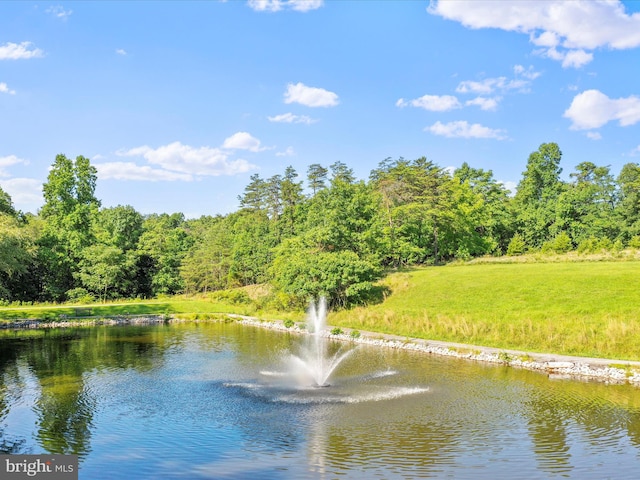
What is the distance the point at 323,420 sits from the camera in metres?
16.2

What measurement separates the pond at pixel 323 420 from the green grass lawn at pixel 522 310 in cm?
438

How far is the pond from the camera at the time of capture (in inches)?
495

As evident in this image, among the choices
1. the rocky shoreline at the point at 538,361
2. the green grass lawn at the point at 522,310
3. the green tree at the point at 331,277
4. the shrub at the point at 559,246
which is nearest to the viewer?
the rocky shoreline at the point at 538,361

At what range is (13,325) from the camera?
42594mm

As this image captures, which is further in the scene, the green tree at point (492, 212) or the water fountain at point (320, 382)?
the green tree at point (492, 212)

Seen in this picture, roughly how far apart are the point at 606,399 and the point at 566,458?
635 cm

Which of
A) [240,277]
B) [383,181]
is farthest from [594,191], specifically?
[240,277]

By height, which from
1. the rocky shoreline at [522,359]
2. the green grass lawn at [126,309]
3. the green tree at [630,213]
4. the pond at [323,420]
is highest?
the green tree at [630,213]

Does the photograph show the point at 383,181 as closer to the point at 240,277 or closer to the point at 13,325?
the point at 240,277

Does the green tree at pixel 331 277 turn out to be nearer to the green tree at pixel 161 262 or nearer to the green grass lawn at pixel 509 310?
the green grass lawn at pixel 509 310

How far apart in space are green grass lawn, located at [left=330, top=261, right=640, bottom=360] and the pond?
14.4 ft

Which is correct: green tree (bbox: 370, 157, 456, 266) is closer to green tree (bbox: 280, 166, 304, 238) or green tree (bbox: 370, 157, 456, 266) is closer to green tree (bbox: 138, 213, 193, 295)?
green tree (bbox: 280, 166, 304, 238)

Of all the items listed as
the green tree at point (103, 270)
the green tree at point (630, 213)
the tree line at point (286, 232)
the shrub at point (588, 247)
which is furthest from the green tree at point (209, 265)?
the green tree at point (630, 213)

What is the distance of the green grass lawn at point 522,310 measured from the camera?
25.0 metres
